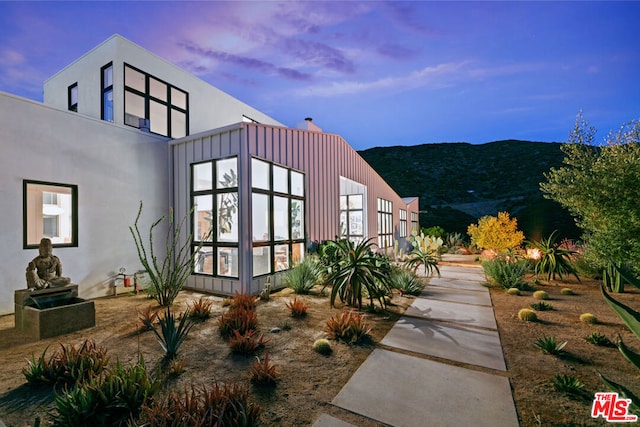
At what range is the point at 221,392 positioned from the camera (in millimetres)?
2010

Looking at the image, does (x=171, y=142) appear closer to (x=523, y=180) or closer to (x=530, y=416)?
(x=530, y=416)

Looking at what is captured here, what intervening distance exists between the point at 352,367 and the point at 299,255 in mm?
4995

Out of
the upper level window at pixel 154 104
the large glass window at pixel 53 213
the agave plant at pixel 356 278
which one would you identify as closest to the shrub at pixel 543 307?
the agave plant at pixel 356 278

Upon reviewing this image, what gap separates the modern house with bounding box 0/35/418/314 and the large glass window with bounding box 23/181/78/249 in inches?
0.9

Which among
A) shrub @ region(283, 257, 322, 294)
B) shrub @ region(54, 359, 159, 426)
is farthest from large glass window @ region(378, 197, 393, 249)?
shrub @ region(54, 359, 159, 426)

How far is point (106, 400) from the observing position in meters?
2.01

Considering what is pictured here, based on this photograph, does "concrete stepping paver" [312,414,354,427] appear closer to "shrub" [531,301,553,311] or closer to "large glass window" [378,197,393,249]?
"shrub" [531,301,553,311]

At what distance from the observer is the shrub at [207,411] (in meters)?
1.77

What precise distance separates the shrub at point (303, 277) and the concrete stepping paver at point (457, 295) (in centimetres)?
254

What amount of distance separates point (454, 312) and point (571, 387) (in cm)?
248

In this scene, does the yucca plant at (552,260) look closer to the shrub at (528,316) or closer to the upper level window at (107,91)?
the shrub at (528,316)

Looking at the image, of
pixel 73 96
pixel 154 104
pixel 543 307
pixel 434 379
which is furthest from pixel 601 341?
pixel 73 96

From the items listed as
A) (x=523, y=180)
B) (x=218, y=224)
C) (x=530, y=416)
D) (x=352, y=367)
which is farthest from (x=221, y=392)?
(x=523, y=180)

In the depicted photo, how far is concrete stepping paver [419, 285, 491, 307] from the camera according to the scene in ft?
18.1
